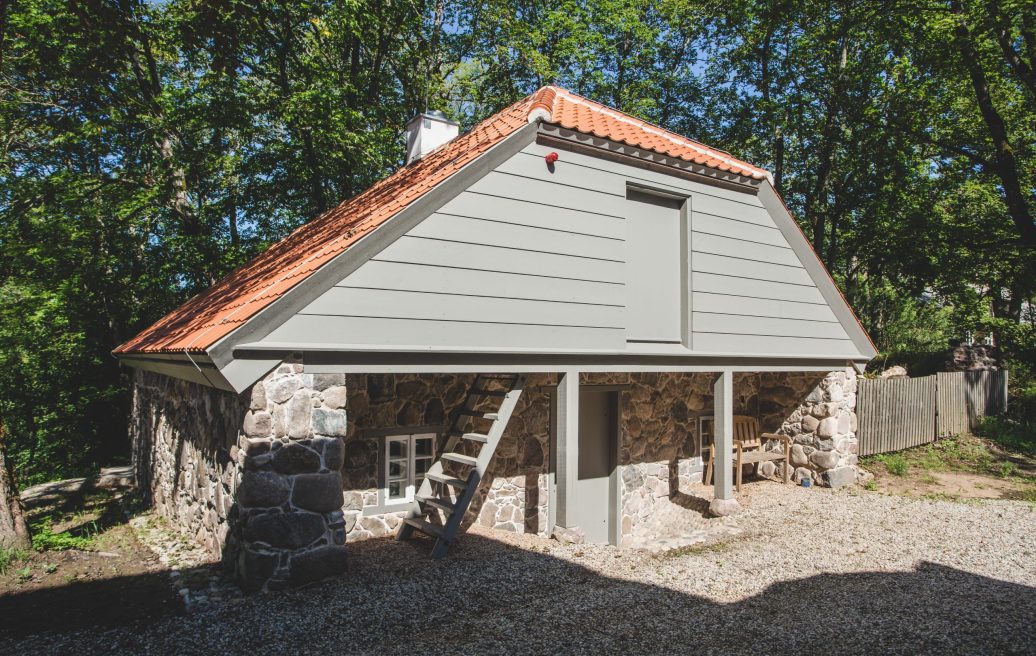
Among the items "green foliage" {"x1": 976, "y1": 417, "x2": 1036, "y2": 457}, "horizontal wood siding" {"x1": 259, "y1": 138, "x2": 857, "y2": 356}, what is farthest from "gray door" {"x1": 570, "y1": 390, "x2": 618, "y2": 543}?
"green foliage" {"x1": 976, "y1": 417, "x2": 1036, "y2": 457}

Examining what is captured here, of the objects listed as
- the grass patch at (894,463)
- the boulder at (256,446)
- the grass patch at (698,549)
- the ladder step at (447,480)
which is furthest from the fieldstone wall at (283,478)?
the grass patch at (894,463)

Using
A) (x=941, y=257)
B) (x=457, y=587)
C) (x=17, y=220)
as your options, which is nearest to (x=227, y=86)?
(x=17, y=220)

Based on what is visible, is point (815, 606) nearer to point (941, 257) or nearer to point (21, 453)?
point (941, 257)

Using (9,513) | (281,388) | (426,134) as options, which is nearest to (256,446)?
(281,388)

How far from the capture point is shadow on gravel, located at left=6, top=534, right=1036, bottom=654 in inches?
181

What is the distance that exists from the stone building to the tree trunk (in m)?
1.67

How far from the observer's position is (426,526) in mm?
6852

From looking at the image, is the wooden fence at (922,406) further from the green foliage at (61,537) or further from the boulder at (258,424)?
the green foliage at (61,537)

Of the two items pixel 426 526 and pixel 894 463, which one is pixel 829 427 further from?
pixel 426 526

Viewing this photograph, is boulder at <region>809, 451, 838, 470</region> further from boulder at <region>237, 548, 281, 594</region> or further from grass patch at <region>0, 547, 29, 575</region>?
grass patch at <region>0, 547, 29, 575</region>

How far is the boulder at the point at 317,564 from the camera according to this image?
5484mm

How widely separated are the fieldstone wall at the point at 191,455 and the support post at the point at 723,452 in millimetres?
6449

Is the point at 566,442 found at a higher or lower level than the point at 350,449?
higher

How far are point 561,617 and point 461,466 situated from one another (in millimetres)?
3474
